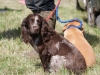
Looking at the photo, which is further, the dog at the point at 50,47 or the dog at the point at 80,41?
the dog at the point at 80,41

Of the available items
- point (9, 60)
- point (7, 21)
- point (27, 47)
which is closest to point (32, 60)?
point (9, 60)

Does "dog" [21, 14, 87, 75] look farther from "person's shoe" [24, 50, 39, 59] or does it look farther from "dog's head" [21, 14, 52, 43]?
"person's shoe" [24, 50, 39, 59]

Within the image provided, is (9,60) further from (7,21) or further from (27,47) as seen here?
(7,21)

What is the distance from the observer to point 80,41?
533cm

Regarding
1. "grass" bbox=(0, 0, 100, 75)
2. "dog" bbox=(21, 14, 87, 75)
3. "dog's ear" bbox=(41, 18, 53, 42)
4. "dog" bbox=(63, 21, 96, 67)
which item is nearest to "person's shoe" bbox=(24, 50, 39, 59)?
"grass" bbox=(0, 0, 100, 75)

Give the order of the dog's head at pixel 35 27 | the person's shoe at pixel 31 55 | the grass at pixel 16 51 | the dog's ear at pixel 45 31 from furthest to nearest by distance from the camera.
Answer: the person's shoe at pixel 31 55 → the grass at pixel 16 51 → the dog's ear at pixel 45 31 → the dog's head at pixel 35 27

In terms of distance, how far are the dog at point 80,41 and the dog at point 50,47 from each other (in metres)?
0.41

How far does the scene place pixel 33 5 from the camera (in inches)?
225

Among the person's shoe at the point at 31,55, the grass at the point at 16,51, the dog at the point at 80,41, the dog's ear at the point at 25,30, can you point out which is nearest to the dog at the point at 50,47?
the dog's ear at the point at 25,30

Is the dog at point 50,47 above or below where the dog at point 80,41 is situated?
above

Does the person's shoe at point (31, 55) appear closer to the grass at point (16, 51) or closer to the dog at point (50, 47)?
the grass at point (16, 51)

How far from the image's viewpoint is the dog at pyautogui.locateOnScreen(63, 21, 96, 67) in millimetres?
4984

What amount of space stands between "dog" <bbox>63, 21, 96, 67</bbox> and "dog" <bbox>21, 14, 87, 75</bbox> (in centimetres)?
41

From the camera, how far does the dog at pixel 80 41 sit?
16.4 feet
